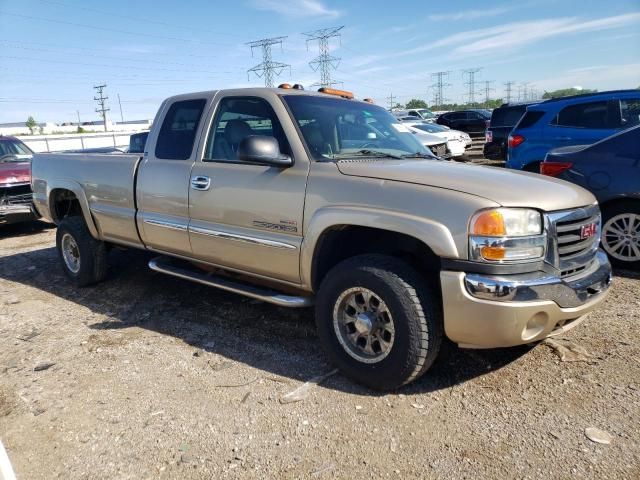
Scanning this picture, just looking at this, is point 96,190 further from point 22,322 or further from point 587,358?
point 587,358

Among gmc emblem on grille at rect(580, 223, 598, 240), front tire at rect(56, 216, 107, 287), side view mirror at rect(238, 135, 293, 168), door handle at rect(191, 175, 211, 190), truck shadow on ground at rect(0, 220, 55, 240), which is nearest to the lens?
gmc emblem on grille at rect(580, 223, 598, 240)

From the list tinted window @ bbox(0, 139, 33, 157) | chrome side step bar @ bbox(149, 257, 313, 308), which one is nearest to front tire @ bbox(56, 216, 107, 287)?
chrome side step bar @ bbox(149, 257, 313, 308)

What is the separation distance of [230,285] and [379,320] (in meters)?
1.34

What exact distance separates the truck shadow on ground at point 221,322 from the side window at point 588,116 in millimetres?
5485

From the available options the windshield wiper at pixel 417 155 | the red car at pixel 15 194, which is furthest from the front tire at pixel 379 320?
the red car at pixel 15 194

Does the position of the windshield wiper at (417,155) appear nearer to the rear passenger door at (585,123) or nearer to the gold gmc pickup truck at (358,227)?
the gold gmc pickup truck at (358,227)

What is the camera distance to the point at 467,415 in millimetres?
2803

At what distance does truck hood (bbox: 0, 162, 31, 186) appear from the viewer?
8.34 meters

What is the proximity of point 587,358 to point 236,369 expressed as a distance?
239 centimetres

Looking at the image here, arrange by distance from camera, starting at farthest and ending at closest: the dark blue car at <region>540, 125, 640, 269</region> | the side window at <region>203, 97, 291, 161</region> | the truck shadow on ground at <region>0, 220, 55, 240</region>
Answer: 1. the truck shadow on ground at <region>0, 220, 55, 240</region>
2. the dark blue car at <region>540, 125, 640, 269</region>
3. the side window at <region>203, 97, 291, 161</region>

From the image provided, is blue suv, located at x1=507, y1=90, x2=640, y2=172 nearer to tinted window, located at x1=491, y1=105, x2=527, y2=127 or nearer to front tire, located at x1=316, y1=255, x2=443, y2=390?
front tire, located at x1=316, y1=255, x2=443, y2=390

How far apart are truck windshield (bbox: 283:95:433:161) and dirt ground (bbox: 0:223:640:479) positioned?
1476mm

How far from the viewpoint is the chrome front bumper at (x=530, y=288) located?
2.61m

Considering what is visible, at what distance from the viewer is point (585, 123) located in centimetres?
761
